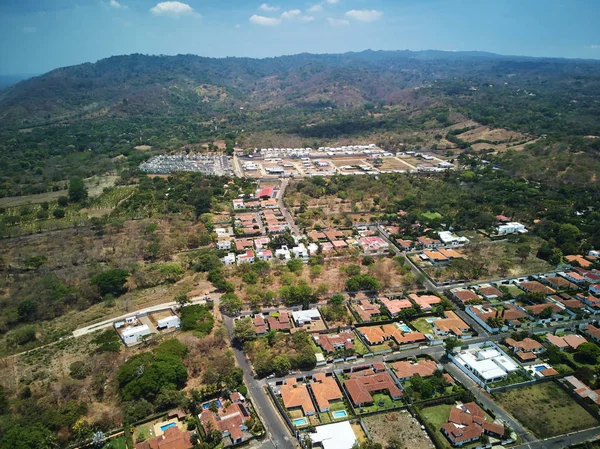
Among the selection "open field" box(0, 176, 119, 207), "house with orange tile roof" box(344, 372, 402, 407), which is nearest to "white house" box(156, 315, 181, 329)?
"house with orange tile roof" box(344, 372, 402, 407)

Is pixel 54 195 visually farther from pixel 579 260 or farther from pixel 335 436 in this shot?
pixel 579 260

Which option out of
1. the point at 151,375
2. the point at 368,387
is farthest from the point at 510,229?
the point at 151,375

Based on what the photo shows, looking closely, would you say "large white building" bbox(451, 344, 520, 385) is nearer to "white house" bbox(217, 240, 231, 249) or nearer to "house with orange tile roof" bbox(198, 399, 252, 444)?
"house with orange tile roof" bbox(198, 399, 252, 444)

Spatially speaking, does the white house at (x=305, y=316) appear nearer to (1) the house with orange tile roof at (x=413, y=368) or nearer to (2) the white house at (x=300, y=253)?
(1) the house with orange tile roof at (x=413, y=368)

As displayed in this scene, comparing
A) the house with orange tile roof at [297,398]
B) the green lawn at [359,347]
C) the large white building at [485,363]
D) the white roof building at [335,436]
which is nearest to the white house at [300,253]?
→ the green lawn at [359,347]

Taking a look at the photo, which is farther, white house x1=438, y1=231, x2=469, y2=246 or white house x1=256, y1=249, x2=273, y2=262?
white house x1=438, y1=231, x2=469, y2=246

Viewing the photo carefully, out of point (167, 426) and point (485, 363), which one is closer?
point (167, 426)

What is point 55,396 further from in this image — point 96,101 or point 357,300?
point 96,101
